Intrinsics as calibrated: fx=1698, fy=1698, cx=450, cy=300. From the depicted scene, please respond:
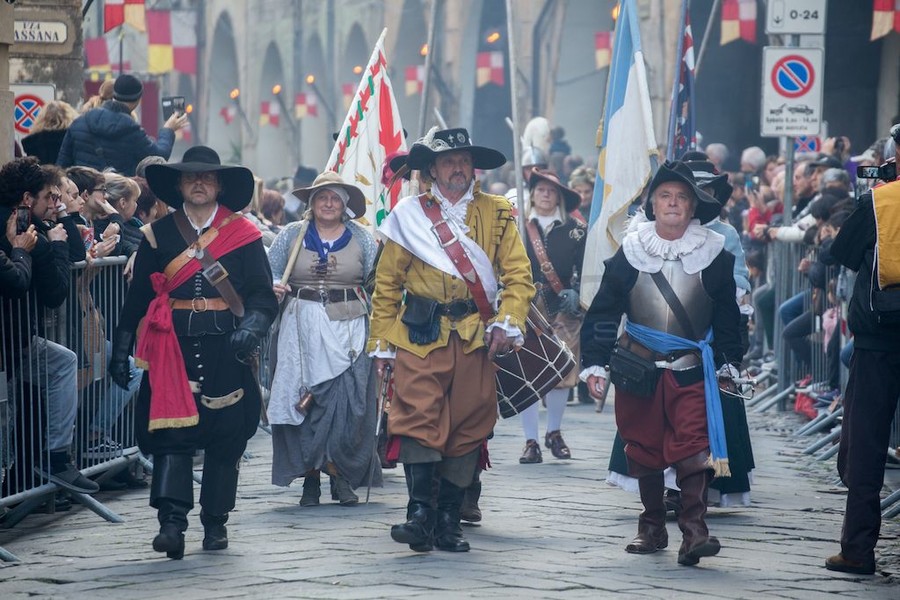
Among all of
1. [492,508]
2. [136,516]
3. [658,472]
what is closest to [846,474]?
[658,472]

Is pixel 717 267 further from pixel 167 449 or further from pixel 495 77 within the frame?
pixel 495 77

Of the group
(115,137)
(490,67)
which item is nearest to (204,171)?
(115,137)

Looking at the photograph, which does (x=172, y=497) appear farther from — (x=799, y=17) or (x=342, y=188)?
(x=799, y=17)

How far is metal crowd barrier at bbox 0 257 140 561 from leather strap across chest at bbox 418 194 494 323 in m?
2.09

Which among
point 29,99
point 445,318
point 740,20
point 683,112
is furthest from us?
point 740,20

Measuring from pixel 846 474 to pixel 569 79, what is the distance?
27103 mm

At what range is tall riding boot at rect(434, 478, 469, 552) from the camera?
25.0 ft

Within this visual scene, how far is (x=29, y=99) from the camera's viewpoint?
52.7 feet

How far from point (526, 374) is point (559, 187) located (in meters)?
4.08

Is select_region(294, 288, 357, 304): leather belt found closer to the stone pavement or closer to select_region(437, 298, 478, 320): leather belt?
the stone pavement

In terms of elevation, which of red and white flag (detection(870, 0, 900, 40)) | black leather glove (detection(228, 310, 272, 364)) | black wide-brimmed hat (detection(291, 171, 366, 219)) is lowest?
black leather glove (detection(228, 310, 272, 364))

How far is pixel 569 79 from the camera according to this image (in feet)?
111

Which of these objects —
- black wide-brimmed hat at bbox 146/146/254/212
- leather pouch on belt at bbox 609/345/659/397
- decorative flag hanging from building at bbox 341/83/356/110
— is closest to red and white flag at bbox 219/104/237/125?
decorative flag hanging from building at bbox 341/83/356/110

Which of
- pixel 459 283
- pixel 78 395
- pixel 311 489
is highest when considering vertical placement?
pixel 459 283
